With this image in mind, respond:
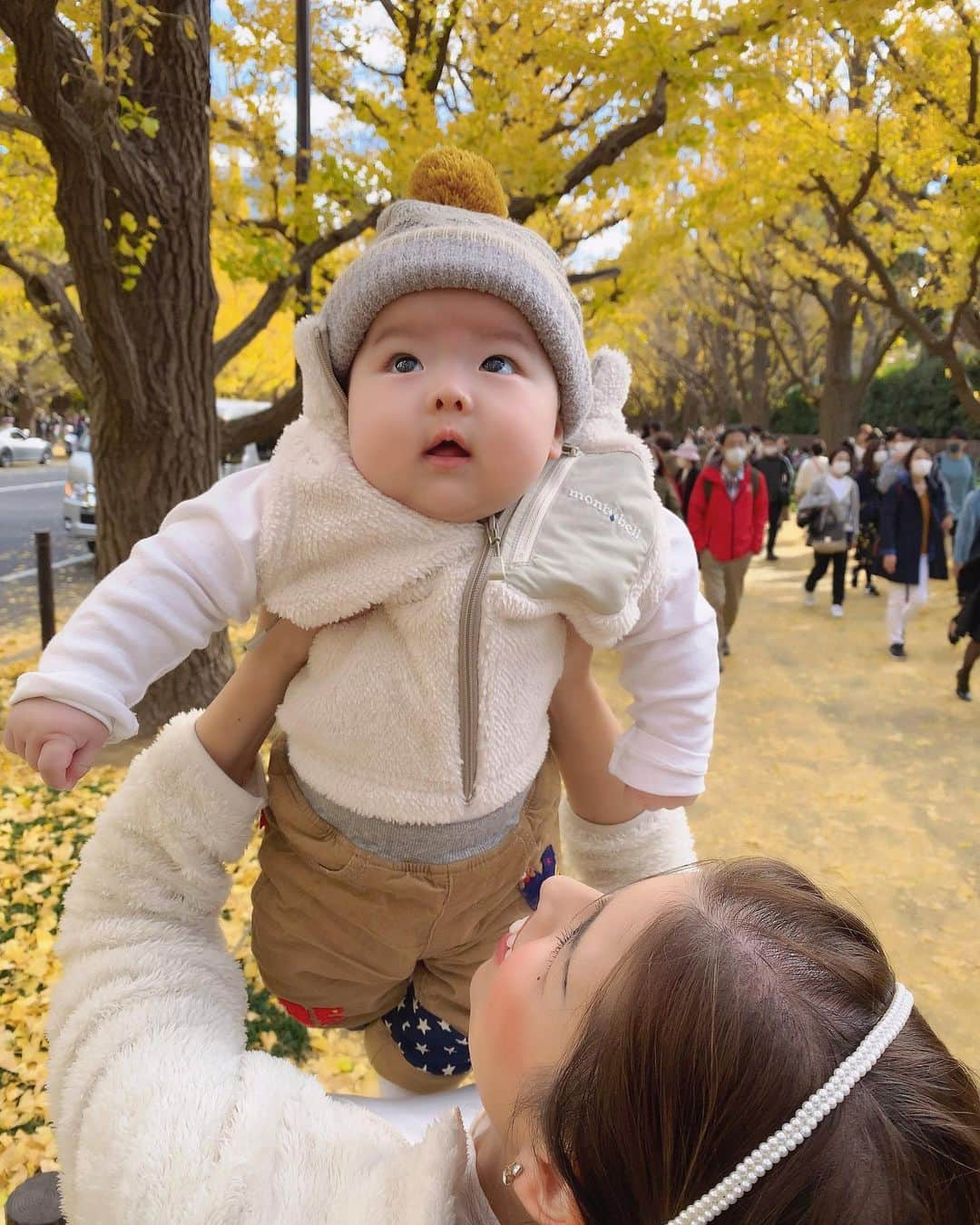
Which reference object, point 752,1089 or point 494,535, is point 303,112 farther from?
point 752,1089

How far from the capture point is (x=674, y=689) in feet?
4.46

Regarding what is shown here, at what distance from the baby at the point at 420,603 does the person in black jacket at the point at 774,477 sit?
35.6 ft

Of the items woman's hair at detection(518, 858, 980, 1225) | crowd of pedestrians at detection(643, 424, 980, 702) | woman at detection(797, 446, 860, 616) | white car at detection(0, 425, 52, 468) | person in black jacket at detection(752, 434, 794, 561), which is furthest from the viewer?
white car at detection(0, 425, 52, 468)

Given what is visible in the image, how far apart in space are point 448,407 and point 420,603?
0.27 m

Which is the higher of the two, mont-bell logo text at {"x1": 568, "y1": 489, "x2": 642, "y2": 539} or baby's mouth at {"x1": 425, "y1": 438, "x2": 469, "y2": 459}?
baby's mouth at {"x1": 425, "y1": 438, "x2": 469, "y2": 459}

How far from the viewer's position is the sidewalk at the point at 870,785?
3.75 metres

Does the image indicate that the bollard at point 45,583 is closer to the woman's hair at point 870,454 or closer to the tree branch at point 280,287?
the tree branch at point 280,287

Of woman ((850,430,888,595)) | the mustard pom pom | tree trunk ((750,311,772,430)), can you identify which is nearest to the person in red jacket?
woman ((850,430,888,595))

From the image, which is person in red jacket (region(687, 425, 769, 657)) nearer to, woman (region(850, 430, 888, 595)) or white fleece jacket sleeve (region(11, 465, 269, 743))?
woman (region(850, 430, 888, 595))

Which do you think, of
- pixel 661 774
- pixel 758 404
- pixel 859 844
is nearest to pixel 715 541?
pixel 859 844

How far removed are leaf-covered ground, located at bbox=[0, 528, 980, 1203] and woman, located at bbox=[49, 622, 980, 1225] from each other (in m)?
0.47

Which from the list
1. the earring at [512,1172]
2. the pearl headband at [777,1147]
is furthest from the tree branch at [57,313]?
the pearl headband at [777,1147]

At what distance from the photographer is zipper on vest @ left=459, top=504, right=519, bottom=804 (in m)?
1.17

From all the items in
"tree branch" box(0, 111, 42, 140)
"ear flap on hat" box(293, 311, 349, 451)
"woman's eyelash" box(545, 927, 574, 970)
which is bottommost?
"woman's eyelash" box(545, 927, 574, 970)
